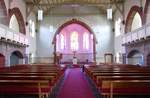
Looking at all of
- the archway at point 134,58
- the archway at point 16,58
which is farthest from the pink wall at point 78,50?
the archway at point 16,58

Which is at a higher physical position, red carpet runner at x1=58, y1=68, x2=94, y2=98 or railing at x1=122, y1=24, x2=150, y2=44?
railing at x1=122, y1=24, x2=150, y2=44

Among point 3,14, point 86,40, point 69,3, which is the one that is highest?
point 69,3

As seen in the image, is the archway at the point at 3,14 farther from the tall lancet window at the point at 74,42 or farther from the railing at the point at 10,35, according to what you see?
the tall lancet window at the point at 74,42

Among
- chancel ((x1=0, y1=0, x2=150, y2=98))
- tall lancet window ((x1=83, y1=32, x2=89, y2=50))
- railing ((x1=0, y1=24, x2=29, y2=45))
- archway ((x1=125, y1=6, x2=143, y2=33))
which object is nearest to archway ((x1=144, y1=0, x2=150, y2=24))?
chancel ((x1=0, y1=0, x2=150, y2=98))

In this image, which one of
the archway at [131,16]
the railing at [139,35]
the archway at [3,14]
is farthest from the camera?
the archway at [131,16]

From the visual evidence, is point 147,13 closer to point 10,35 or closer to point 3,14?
point 10,35

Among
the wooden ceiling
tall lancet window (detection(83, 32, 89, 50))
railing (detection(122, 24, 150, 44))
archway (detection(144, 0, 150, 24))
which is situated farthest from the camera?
tall lancet window (detection(83, 32, 89, 50))

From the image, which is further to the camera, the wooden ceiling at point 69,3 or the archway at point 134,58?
the wooden ceiling at point 69,3

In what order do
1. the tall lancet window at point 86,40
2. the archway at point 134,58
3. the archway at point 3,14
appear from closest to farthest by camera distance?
the archway at point 3,14
the archway at point 134,58
the tall lancet window at point 86,40

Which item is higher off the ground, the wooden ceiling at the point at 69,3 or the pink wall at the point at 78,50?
the wooden ceiling at the point at 69,3

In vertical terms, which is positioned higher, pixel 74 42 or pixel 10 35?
pixel 74 42

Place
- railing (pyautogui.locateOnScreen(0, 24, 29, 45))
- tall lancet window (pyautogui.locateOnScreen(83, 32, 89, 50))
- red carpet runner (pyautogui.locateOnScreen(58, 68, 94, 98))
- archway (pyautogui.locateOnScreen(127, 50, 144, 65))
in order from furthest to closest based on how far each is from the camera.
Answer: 1. tall lancet window (pyautogui.locateOnScreen(83, 32, 89, 50))
2. archway (pyautogui.locateOnScreen(127, 50, 144, 65))
3. railing (pyautogui.locateOnScreen(0, 24, 29, 45))
4. red carpet runner (pyautogui.locateOnScreen(58, 68, 94, 98))

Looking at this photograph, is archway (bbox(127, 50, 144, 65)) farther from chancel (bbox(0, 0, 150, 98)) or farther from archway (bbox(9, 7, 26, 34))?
archway (bbox(9, 7, 26, 34))

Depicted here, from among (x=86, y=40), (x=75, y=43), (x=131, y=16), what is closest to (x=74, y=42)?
(x=75, y=43)
